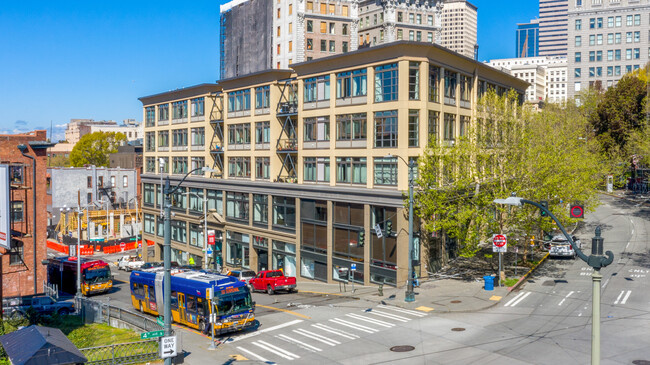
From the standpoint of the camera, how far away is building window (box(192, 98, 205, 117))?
65.5 m

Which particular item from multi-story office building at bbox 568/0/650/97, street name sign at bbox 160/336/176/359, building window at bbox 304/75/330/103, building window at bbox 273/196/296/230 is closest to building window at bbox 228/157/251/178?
building window at bbox 273/196/296/230

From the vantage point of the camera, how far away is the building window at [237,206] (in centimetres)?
5794

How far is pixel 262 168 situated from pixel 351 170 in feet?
44.2

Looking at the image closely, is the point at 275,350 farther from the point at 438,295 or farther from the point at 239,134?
the point at 239,134

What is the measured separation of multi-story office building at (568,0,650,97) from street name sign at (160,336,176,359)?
107 m

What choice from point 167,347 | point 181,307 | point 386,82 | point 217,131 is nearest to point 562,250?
point 386,82

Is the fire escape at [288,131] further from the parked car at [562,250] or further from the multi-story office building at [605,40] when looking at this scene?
the multi-story office building at [605,40]

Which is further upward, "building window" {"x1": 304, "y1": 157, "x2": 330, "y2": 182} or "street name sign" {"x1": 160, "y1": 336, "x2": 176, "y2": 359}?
"building window" {"x1": 304, "y1": 157, "x2": 330, "y2": 182}

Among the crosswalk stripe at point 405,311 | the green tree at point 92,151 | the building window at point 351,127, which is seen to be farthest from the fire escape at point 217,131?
the green tree at point 92,151

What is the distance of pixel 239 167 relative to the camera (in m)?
59.8

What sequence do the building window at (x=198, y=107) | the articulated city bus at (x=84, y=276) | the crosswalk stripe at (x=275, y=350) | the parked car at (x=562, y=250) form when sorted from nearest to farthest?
the crosswalk stripe at (x=275, y=350), the parked car at (x=562, y=250), the articulated city bus at (x=84, y=276), the building window at (x=198, y=107)

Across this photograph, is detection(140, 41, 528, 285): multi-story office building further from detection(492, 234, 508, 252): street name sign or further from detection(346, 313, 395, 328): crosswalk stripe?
detection(346, 313, 395, 328): crosswalk stripe

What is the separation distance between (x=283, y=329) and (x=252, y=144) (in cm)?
3037

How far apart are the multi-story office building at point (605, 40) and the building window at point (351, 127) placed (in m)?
79.6
